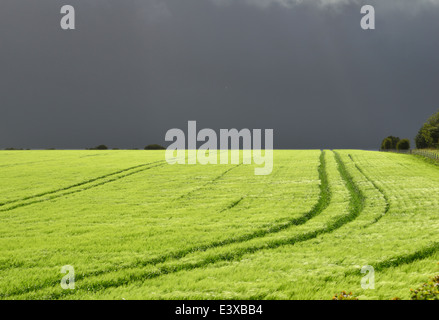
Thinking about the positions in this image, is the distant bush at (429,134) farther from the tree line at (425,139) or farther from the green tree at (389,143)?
the green tree at (389,143)

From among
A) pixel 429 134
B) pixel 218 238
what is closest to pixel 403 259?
pixel 218 238

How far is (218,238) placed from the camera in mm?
15906

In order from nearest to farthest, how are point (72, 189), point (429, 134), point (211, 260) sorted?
point (211, 260), point (72, 189), point (429, 134)

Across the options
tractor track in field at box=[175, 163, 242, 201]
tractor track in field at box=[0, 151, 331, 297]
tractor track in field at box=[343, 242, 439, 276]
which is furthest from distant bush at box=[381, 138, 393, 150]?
tractor track in field at box=[343, 242, 439, 276]

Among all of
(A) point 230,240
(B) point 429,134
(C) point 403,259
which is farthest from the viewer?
(B) point 429,134

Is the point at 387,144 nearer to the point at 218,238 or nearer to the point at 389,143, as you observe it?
the point at 389,143

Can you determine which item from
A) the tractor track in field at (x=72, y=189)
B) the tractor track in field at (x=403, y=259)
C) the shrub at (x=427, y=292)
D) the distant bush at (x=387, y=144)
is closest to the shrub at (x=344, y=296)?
the shrub at (x=427, y=292)

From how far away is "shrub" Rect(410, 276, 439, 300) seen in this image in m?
9.30

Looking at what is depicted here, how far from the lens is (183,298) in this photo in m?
9.92

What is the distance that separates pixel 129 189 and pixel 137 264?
18653 mm

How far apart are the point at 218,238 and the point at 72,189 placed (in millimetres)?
20316

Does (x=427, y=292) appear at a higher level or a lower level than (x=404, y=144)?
lower

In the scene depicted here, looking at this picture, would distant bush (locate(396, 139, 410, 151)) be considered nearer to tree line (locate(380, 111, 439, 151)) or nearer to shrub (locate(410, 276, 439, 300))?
tree line (locate(380, 111, 439, 151))
